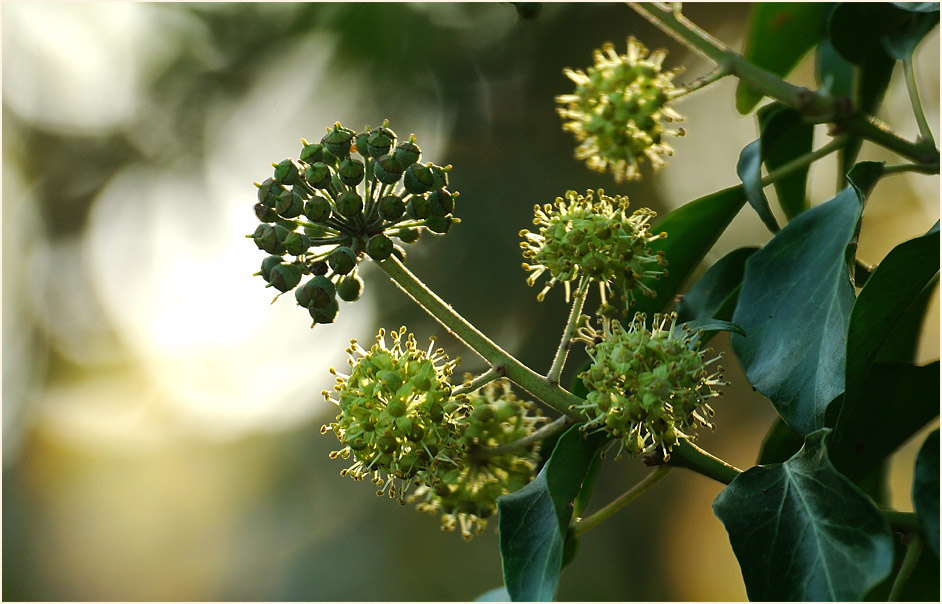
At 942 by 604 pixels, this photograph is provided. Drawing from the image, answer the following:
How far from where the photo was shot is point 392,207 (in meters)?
1.07

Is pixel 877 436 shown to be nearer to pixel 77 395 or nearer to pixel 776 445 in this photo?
pixel 776 445

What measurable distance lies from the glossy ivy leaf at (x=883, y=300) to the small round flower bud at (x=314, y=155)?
2.19 ft

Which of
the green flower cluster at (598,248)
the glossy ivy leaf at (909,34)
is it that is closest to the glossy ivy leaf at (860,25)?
the glossy ivy leaf at (909,34)

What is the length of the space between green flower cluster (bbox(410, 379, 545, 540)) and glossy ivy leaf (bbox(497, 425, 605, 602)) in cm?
21

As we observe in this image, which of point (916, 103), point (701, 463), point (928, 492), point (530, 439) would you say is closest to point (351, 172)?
point (530, 439)

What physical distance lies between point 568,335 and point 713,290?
331 mm

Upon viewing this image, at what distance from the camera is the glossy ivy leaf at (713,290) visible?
134 centimetres

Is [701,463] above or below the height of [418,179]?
below

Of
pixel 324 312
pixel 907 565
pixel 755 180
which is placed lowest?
pixel 907 565

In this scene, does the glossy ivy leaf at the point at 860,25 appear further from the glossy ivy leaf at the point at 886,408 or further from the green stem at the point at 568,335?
the green stem at the point at 568,335

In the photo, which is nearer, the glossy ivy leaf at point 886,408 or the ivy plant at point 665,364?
the ivy plant at point 665,364

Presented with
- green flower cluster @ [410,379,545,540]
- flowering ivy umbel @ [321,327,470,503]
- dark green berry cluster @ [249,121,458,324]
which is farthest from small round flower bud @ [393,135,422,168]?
green flower cluster @ [410,379,545,540]

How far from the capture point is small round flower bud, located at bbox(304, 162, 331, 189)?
1061 millimetres

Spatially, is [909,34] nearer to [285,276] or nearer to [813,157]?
[813,157]
